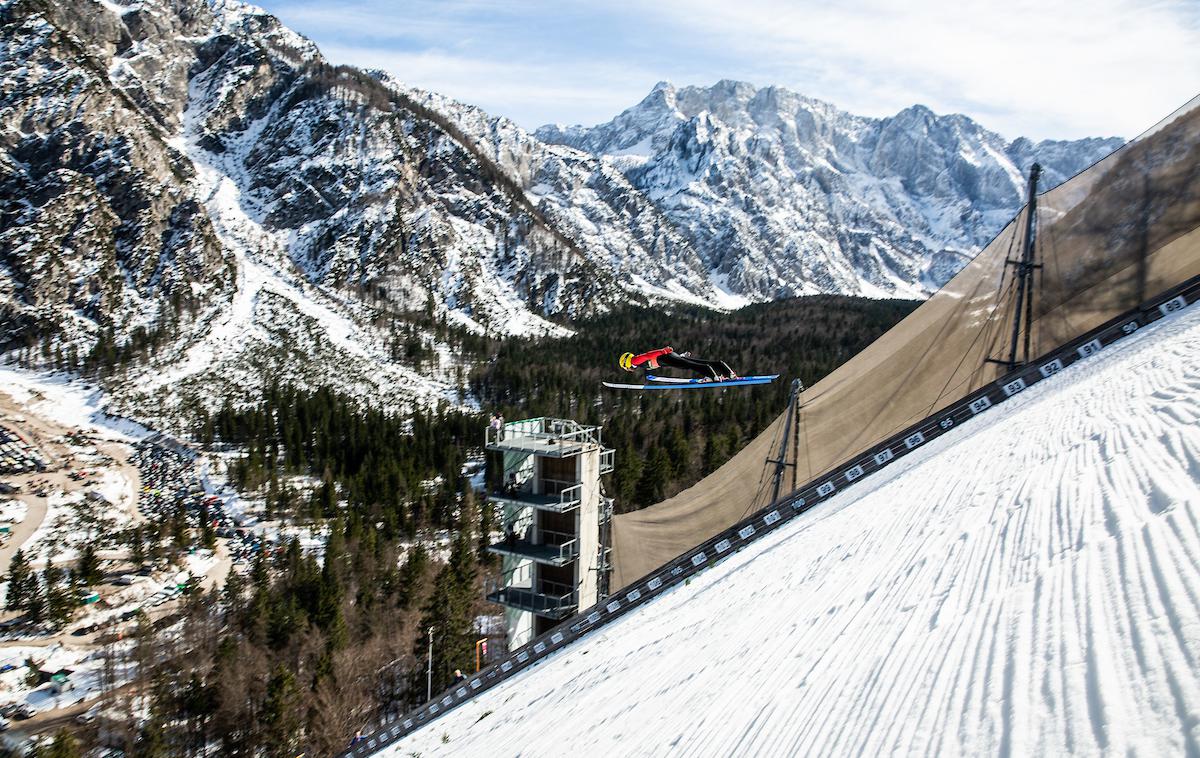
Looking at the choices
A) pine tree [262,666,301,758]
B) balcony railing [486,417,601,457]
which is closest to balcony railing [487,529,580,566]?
balcony railing [486,417,601,457]

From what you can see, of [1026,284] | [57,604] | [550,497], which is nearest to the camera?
[1026,284]

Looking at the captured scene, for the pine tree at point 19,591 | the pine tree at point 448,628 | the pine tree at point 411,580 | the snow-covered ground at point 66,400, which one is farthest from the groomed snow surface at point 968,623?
the snow-covered ground at point 66,400

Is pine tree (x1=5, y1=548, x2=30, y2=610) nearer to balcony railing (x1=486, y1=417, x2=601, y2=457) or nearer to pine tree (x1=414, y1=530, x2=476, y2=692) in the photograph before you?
pine tree (x1=414, y1=530, x2=476, y2=692)

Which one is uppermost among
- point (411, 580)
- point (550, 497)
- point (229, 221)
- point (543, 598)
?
point (229, 221)

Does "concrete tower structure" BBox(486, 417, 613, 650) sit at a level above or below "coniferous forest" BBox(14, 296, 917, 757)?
above

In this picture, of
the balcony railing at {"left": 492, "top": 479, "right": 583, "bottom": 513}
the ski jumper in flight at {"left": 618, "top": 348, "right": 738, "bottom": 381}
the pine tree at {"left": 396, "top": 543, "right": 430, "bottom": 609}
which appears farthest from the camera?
the pine tree at {"left": 396, "top": 543, "right": 430, "bottom": 609}

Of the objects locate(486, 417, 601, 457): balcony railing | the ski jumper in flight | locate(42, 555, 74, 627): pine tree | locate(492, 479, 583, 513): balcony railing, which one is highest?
the ski jumper in flight

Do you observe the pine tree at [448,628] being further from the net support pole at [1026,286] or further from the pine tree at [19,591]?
the pine tree at [19,591]

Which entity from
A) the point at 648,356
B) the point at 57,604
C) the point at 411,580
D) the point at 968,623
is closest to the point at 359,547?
the point at 411,580

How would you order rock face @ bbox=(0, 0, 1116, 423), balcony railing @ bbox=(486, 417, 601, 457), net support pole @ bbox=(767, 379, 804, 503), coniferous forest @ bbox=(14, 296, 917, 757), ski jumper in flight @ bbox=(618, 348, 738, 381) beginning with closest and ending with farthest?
1. net support pole @ bbox=(767, 379, 804, 503)
2. balcony railing @ bbox=(486, 417, 601, 457)
3. ski jumper in flight @ bbox=(618, 348, 738, 381)
4. coniferous forest @ bbox=(14, 296, 917, 757)
5. rock face @ bbox=(0, 0, 1116, 423)

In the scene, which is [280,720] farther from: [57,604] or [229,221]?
[229,221]
